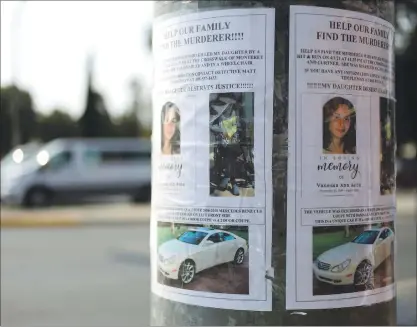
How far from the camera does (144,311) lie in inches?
252

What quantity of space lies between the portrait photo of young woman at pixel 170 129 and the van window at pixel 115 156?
17494 mm

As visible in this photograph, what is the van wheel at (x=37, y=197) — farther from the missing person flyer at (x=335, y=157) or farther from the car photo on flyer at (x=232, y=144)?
the missing person flyer at (x=335, y=157)

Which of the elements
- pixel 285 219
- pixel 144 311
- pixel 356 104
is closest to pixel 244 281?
pixel 285 219

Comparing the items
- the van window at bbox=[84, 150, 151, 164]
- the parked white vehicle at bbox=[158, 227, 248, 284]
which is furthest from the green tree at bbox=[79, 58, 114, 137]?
the parked white vehicle at bbox=[158, 227, 248, 284]

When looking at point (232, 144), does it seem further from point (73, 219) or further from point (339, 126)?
point (73, 219)

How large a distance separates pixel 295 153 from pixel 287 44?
1.93 ft

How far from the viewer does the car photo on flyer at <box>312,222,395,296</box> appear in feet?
11.2

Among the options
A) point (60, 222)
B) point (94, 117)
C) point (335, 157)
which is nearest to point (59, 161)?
point (60, 222)

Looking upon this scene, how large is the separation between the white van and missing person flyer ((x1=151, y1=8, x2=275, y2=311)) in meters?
17.2

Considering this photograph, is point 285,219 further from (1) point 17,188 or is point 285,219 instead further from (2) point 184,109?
(1) point 17,188

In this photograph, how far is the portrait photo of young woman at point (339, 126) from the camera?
3.40m

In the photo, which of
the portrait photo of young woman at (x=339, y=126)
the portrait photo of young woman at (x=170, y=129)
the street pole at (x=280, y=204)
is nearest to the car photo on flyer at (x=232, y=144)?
the street pole at (x=280, y=204)

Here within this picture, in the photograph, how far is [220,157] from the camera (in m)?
3.45

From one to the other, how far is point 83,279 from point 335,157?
5.63 m
